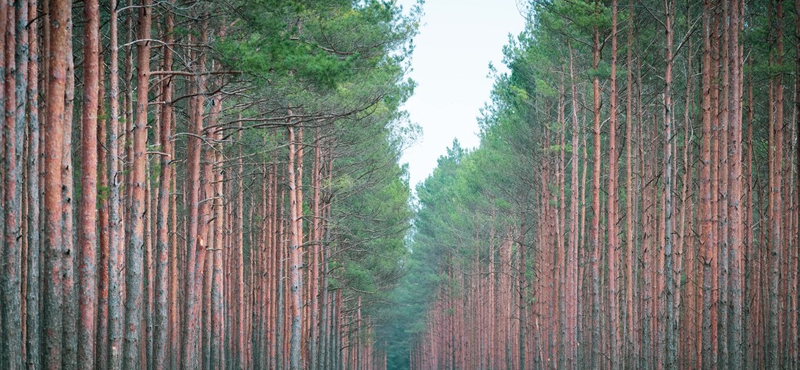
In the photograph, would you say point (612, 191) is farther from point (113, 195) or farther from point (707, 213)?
point (113, 195)

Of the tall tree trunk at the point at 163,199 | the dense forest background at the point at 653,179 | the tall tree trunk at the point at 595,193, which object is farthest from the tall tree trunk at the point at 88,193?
the tall tree trunk at the point at 595,193

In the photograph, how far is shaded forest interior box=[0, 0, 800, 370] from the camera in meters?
10.6

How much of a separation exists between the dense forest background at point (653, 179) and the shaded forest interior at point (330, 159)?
0.35 feet

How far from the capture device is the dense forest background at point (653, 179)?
1564 centimetres

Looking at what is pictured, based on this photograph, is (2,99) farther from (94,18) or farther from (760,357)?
(760,357)

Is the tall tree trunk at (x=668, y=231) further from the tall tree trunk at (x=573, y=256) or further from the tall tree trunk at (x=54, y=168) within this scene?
the tall tree trunk at (x=54, y=168)

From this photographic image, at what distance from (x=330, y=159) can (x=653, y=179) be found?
11.1 metres

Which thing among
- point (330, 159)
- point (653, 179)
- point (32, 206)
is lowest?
point (32, 206)

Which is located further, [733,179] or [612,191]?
[612,191]

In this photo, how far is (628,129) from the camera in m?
18.2

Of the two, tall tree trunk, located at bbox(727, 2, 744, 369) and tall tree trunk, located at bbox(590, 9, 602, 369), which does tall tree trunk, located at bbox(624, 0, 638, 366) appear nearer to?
tall tree trunk, located at bbox(590, 9, 602, 369)

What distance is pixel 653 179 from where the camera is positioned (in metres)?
19.0

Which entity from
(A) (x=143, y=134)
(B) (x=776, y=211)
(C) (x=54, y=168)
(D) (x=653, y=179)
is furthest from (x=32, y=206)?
(B) (x=776, y=211)

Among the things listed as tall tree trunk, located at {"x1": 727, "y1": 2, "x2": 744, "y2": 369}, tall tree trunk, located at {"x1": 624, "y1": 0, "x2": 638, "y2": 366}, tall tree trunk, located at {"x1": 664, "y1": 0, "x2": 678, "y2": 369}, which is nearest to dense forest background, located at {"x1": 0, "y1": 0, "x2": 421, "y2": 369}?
tall tree trunk, located at {"x1": 624, "y1": 0, "x2": 638, "y2": 366}
